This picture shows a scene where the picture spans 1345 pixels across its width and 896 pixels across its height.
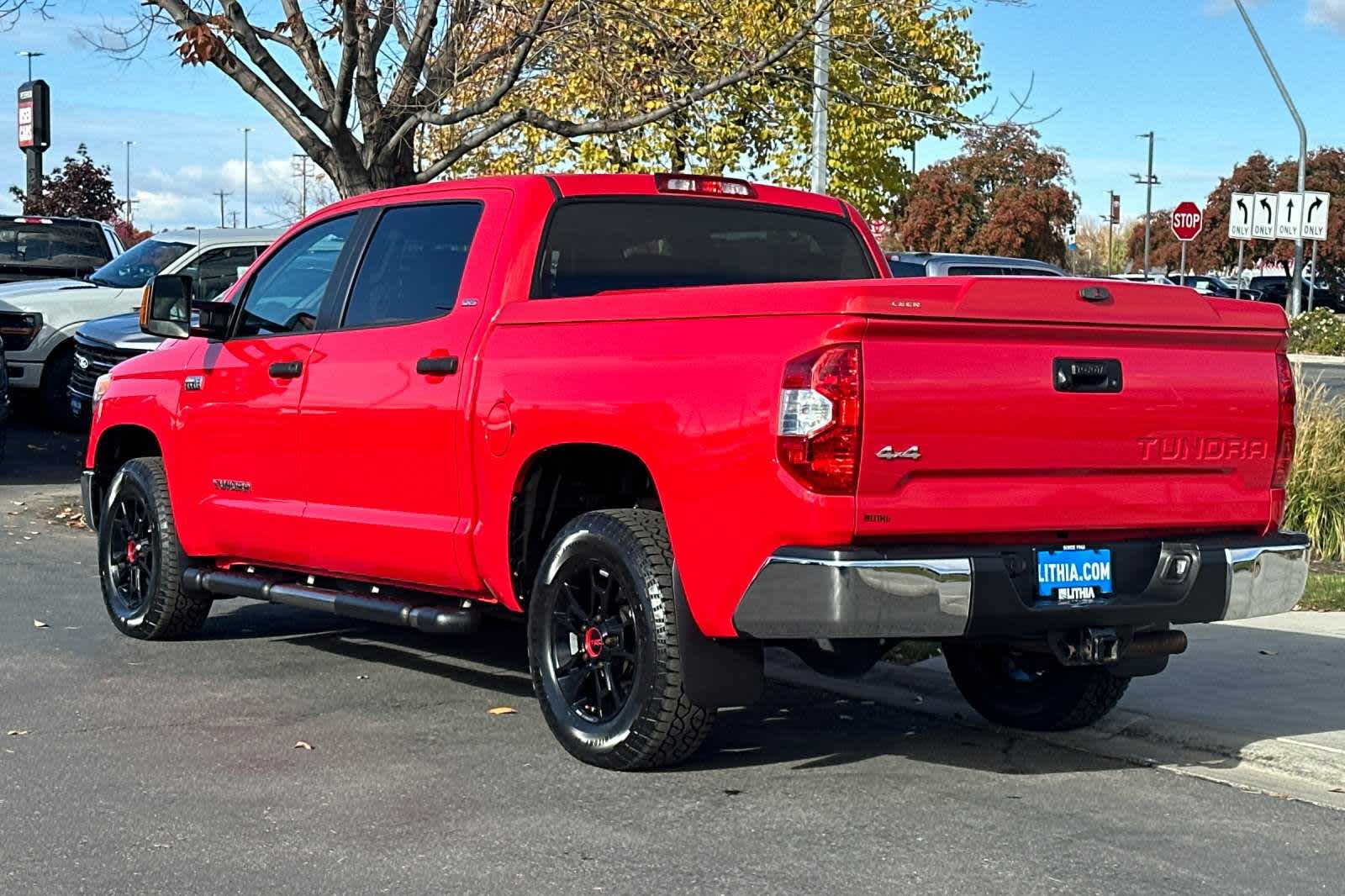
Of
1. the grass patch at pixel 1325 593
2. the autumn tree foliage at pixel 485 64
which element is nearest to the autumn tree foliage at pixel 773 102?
the autumn tree foliage at pixel 485 64

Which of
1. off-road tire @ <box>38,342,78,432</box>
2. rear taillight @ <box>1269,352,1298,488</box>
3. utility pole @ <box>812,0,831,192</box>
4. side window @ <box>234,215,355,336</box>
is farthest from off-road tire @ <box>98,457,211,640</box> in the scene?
off-road tire @ <box>38,342,78,432</box>

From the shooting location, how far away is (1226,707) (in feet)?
24.6

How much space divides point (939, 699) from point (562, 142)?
18.8 m

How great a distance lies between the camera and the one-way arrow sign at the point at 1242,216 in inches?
1544

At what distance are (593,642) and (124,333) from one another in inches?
464

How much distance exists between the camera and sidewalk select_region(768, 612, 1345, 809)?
670cm

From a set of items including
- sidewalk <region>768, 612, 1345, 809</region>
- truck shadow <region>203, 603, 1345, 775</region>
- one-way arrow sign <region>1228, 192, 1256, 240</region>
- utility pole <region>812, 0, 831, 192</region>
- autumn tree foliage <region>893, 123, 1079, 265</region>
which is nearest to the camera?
sidewalk <region>768, 612, 1345, 809</region>

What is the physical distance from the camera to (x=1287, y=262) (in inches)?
3622

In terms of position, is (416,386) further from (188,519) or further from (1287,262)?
(1287,262)

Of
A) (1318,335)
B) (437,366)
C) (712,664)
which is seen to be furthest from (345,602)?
(1318,335)

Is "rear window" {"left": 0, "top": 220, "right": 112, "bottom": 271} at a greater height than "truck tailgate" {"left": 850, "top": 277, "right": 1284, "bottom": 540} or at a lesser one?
greater

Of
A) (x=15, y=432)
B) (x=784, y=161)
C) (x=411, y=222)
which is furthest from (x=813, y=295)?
(x=784, y=161)

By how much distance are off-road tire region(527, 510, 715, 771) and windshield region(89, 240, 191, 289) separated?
13.4 m

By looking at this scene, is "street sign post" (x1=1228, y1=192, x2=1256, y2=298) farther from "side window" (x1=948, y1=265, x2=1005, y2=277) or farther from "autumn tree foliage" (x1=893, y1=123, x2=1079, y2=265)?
"autumn tree foliage" (x1=893, y1=123, x2=1079, y2=265)
